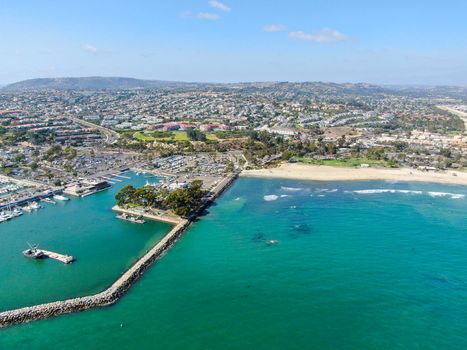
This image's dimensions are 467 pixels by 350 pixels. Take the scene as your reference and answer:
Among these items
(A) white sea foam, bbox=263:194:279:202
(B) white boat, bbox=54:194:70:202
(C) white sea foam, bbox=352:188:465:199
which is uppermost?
(C) white sea foam, bbox=352:188:465:199

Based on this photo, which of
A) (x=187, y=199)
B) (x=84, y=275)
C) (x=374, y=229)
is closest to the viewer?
(x=84, y=275)

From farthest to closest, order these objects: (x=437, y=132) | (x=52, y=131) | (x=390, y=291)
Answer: (x=437, y=132), (x=52, y=131), (x=390, y=291)

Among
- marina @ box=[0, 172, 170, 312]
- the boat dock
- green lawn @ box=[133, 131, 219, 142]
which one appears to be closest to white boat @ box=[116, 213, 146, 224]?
marina @ box=[0, 172, 170, 312]

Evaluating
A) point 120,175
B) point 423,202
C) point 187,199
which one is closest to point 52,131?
point 120,175

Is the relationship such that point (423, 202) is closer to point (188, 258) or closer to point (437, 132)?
point (188, 258)

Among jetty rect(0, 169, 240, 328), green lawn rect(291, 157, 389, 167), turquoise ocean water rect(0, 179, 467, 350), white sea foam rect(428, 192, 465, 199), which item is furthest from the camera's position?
green lawn rect(291, 157, 389, 167)

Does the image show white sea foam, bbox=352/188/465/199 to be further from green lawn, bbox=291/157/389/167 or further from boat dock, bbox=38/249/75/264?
boat dock, bbox=38/249/75/264
